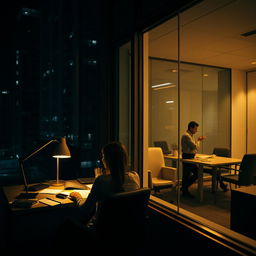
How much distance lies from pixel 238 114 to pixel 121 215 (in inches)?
265

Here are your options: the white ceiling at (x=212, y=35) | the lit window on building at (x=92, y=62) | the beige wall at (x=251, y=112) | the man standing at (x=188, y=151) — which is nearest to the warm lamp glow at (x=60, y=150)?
the lit window on building at (x=92, y=62)

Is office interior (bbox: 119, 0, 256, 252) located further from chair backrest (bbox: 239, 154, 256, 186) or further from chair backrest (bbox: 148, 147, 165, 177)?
chair backrest (bbox: 239, 154, 256, 186)

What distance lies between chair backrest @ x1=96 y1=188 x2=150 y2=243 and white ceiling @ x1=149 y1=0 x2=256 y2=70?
2.81 metres

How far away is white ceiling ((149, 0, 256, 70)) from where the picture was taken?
3.60 metres

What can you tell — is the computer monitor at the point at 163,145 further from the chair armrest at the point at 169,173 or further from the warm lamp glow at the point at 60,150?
the warm lamp glow at the point at 60,150

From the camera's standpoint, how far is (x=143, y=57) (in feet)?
9.94

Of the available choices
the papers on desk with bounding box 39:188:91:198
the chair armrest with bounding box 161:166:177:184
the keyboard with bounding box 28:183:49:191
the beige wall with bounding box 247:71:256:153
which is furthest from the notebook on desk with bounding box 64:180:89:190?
the beige wall with bounding box 247:71:256:153

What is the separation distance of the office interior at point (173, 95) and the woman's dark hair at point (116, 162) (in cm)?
73

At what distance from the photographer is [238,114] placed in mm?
7496

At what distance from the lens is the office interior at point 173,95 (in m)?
2.44

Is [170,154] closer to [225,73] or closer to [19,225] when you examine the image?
[225,73]

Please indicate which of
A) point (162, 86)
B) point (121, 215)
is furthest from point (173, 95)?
point (121, 215)

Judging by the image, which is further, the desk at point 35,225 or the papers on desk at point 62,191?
the desk at point 35,225

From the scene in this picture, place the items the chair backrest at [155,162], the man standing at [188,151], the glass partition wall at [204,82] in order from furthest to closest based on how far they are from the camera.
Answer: the man standing at [188,151] < the chair backrest at [155,162] < the glass partition wall at [204,82]
